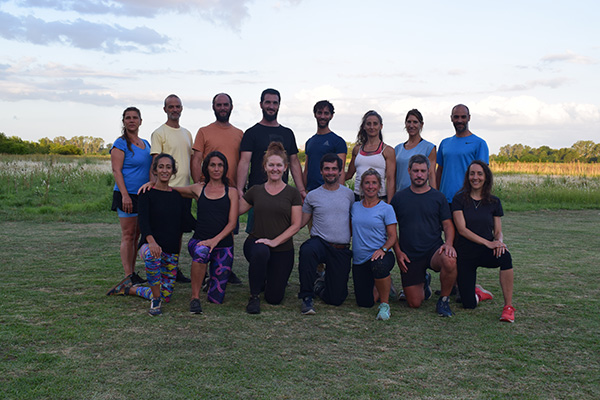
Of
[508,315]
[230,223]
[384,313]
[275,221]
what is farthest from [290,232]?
[508,315]

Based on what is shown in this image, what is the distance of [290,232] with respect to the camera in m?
5.14

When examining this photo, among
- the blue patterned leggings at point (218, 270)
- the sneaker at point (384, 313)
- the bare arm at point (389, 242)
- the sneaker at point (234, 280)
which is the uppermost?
the bare arm at point (389, 242)

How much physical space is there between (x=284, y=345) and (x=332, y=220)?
1574 millimetres

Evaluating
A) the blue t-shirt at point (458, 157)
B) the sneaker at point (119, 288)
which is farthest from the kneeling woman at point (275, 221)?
the blue t-shirt at point (458, 157)

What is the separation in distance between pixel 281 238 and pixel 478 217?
181 centimetres

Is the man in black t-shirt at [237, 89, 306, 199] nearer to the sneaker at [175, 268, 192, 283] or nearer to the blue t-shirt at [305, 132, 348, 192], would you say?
the blue t-shirt at [305, 132, 348, 192]

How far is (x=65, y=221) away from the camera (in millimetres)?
11805

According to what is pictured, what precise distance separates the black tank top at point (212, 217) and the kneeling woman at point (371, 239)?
1.21 meters

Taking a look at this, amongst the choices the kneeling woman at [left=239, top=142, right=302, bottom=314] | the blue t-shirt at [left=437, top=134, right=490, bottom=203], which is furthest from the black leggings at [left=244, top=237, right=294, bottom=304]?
the blue t-shirt at [left=437, top=134, right=490, bottom=203]

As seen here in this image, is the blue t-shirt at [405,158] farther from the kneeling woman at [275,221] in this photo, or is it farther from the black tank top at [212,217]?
the black tank top at [212,217]

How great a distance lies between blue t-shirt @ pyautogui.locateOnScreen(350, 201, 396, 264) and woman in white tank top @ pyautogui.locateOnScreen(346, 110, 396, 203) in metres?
0.42

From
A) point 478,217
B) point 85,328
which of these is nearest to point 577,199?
point 478,217

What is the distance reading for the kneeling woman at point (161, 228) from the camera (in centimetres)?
486

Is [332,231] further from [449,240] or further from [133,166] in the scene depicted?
[133,166]
